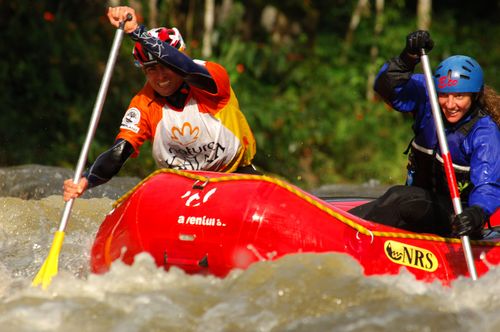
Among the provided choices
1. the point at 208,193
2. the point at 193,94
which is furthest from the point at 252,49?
the point at 208,193

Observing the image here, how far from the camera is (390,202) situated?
18.9 ft

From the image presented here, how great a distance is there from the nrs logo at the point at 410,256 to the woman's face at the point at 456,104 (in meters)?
0.83

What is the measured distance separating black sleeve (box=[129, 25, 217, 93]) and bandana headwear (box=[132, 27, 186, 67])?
6 centimetres

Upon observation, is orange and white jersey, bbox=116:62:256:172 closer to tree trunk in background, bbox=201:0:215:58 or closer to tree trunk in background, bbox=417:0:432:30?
tree trunk in background, bbox=201:0:215:58

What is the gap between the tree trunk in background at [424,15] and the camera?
14750mm

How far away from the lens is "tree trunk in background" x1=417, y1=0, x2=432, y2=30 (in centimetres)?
1475

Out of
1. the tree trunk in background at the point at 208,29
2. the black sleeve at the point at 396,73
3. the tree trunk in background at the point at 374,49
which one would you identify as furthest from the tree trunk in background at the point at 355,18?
the black sleeve at the point at 396,73

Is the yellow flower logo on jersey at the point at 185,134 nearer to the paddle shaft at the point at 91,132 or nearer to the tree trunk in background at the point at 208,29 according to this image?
the paddle shaft at the point at 91,132

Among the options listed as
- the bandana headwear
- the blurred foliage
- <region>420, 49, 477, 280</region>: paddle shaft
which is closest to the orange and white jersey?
the bandana headwear

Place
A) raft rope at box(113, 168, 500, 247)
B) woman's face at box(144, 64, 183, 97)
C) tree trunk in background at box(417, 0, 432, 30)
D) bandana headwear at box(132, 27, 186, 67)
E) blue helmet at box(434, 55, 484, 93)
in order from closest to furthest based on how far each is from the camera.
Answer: raft rope at box(113, 168, 500, 247), blue helmet at box(434, 55, 484, 93), bandana headwear at box(132, 27, 186, 67), woman's face at box(144, 64, 183, 97), tree trunk in background at box(417, 0, 432, 30)

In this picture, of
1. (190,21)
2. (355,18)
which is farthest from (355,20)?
(190,21)

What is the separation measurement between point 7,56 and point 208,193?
7438 mm

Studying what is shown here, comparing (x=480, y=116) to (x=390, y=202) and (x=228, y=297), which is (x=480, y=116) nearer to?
(x=390, y=202)

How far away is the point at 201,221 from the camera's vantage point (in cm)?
508
